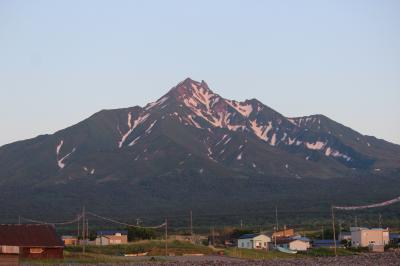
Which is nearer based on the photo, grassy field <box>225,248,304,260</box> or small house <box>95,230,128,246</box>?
grassy field <box>225,248,304,260</box>

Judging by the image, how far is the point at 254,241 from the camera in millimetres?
97750

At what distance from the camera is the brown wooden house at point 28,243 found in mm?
70875

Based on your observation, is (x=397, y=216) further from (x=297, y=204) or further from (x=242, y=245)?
(x=242, y=245)

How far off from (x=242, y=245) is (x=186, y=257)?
81.3 ft

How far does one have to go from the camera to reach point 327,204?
18188cm

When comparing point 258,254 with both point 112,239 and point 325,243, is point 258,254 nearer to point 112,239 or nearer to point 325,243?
point 325,243

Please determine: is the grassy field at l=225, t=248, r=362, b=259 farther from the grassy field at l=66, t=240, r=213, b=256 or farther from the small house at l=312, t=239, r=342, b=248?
the small house at l=312, t=239, r=342, b=248

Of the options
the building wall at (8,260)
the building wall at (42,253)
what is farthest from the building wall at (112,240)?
the building wall at (8,260)

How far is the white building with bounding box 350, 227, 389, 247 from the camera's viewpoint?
97.4 meters

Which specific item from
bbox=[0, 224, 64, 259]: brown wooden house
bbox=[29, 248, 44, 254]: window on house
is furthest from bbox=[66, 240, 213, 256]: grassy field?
bbox=[29, 248, 44, 254]: window on house

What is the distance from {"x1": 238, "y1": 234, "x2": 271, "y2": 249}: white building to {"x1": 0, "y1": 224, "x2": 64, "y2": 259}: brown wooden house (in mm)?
27644

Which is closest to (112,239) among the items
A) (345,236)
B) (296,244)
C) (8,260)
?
(296,244)

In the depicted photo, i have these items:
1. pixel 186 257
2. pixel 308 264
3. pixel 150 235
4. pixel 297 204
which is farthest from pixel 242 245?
pixel 297 204

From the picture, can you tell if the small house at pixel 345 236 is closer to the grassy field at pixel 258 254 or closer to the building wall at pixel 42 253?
the grassy field at pixel 258 254
